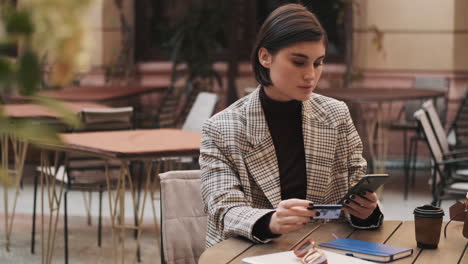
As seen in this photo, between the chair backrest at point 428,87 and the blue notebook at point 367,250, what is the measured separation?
671 centimetres

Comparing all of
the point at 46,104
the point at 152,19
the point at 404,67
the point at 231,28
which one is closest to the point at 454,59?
the point at 404,67

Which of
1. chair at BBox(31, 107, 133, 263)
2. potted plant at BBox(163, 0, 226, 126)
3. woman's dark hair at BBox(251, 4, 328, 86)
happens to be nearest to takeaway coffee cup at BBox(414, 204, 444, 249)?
woman's dark hair at BBox(251, 4, 328, 86)

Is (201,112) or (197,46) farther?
(197,46)

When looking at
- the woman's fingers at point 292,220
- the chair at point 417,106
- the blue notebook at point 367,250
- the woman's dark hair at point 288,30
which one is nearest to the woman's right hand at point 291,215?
the woman's fingers at point 292,220

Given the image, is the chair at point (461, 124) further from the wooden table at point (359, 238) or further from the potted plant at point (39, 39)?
the potted plant at point (39, 39)

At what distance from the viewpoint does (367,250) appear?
203 centimetres

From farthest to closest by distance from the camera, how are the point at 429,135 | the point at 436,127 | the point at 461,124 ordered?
1. the point at 461,124
2. the point at 436,127
3. the point at 429,135

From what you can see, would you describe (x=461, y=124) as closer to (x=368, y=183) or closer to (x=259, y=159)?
(x=259, y=159)

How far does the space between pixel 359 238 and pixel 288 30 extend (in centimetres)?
61

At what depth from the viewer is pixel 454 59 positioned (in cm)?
942

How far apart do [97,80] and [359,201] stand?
870cm

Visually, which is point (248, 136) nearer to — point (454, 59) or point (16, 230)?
point (16, 230)

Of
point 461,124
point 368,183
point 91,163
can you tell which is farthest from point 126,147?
point 461,124

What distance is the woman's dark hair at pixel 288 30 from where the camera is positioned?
236 cm
